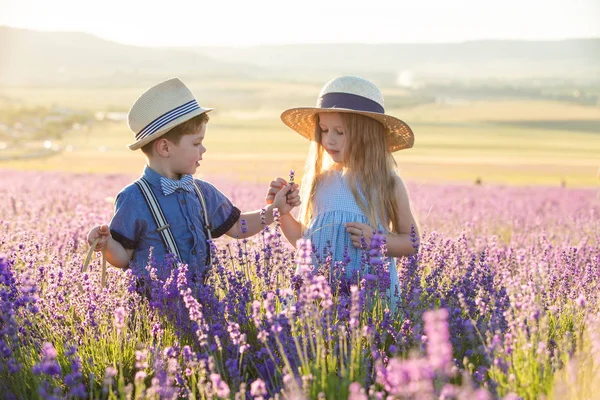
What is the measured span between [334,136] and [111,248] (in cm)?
129

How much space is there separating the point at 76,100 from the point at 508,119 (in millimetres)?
108517

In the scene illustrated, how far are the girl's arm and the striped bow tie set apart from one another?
0.84 meters

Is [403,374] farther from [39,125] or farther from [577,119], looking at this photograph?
[577,119]

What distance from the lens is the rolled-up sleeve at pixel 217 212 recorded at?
379cm

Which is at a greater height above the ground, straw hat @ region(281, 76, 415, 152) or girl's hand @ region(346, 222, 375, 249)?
straw hat @ region(281, 76, 415, 152)

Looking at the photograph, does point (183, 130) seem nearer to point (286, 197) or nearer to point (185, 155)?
point (185, 155)

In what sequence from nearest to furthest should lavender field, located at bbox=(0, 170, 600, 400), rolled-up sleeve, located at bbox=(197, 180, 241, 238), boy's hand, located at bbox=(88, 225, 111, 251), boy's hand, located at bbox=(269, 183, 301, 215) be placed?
lavender field, located at bbox=(0, 170, 600, 400)
boy's hand, located at bbox=(88, 225, 111, 251)
boy's hand, located at bbox=(269, 183, 301, 215)
rolled-up sleeve, located at bbox=(197, 180, 241, 238)

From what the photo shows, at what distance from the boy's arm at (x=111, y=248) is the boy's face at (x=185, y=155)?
0.48 meters

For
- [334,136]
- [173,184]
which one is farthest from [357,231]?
[173,184]

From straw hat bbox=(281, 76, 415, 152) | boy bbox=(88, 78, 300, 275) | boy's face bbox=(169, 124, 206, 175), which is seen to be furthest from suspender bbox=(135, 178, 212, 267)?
straw hat bbox=(281, 76, 415, 152)

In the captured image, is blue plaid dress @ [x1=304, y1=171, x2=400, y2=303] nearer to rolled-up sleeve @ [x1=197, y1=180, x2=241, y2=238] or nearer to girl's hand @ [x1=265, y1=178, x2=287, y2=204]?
girl's hand @ [x1=265, y1=178, x2=287, y2=204]

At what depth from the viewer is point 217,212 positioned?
383 centimetres

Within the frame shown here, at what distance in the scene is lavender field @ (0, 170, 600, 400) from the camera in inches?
83.4

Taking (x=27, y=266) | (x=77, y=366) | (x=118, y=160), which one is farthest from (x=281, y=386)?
(x=118, y=160)
